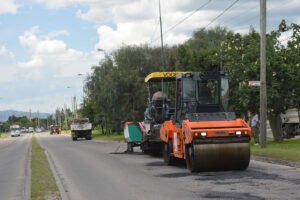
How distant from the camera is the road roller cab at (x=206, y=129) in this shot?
1566 cm

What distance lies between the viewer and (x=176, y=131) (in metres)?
18.0

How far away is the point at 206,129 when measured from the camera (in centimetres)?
1572

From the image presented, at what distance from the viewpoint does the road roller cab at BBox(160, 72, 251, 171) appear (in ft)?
51.4

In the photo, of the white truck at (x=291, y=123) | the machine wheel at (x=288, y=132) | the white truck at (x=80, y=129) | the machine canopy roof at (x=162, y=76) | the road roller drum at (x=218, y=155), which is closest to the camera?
the road roller drum at (x=218, y=155)

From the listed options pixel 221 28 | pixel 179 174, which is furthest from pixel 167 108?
pixel 221 28

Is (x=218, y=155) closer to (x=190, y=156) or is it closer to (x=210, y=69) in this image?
(x=190, y=156)

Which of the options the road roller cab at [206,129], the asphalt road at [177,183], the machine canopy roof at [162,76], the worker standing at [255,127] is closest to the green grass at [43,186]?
the asphalt road at [177,183]

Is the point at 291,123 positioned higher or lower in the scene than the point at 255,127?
higher

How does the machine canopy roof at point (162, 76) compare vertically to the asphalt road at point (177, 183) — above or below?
above

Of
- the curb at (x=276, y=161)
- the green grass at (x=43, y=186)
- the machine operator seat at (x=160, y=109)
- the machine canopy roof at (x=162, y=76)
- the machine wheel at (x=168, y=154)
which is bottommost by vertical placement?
the green grass at (x=43, y=186)

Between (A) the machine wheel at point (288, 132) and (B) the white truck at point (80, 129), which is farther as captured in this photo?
(B) the white truck at point (80, 129)

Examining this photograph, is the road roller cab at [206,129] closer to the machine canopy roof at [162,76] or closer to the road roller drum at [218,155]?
the road roller drum at [218,155]

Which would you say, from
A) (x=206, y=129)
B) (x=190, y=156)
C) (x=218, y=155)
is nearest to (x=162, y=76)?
(x=190, y=156)

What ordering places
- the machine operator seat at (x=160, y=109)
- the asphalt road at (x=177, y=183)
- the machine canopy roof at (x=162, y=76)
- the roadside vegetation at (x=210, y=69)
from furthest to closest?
the roadside vegetation at (x=210, y=69)
the machine operator seat at (x=160, y=109)
the machine canopy roof at (x=162, y=76)
the asphalt road at (x=177, y=183)
